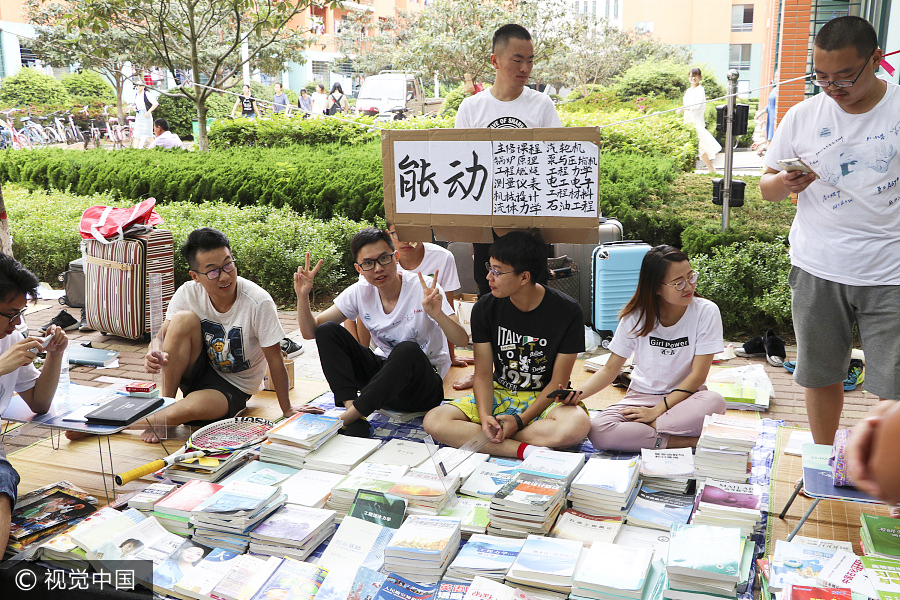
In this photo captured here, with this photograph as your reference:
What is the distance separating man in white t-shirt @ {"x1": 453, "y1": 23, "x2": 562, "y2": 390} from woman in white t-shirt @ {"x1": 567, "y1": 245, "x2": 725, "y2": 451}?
0.81 metres

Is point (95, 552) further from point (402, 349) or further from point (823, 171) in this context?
point (823, 171)

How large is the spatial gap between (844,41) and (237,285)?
2798 millimetres

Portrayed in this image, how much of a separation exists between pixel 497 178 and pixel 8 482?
7.71ft

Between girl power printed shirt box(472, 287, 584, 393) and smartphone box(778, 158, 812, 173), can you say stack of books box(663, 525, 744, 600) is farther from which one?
smartphone box(778, 158, 812, 173)

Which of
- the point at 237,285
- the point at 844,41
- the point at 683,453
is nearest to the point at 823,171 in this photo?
the point at 844,41

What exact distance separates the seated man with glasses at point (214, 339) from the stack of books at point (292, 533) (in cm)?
111

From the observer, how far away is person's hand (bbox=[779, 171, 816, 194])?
2.77 m

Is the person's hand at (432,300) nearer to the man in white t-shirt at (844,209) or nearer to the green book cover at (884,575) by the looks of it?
the man in white t-shirt at (844,209)

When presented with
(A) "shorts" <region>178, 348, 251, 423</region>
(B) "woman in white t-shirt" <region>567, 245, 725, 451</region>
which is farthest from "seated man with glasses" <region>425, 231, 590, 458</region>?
(A) "shorts" <region>178, 348, 251, 423</region>

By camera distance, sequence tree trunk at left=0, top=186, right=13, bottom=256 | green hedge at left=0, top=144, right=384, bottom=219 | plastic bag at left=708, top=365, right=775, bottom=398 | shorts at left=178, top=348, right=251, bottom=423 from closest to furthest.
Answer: shorts at left=178, top=348, right=251, bottom=423 < plastic bag at left=708, top=365, right=775, bottom=398 < tree trunk at left=0, top=186, right=13, bottom=256 < green hedge at left=0, top=144, right=384, bottom=219

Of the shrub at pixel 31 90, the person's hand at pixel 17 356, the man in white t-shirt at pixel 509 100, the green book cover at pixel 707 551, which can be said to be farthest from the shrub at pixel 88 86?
the green book cover at pixel 707 551

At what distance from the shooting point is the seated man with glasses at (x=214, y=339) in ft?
11.6

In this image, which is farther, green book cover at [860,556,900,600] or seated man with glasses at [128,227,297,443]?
seated man with glasses at [128,227,297,443]

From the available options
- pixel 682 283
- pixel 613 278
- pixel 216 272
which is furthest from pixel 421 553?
pixel 613 278
